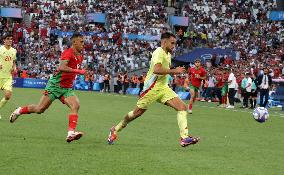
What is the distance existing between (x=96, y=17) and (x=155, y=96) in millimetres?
51919

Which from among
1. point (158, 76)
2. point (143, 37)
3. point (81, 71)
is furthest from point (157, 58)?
point (143, 37)

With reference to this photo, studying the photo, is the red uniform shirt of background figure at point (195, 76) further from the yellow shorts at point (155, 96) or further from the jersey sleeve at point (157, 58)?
the jersey sleeve at point (157, 58)

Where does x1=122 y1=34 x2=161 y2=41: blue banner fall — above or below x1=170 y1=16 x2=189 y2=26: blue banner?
below

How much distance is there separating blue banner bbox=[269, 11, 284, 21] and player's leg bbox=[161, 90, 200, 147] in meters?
52.1

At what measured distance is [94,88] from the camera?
183ft

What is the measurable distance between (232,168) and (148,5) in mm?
59213

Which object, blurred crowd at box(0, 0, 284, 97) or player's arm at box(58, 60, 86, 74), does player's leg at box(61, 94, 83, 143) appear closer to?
player's arm at box(58, 60, 86, 74)

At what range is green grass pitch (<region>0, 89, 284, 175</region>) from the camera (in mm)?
9718

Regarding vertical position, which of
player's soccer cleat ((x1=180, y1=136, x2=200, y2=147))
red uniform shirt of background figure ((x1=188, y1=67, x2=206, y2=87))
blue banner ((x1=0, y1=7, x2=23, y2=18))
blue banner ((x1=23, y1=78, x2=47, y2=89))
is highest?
blue banner ((x1=0, y1=7, x2=23, y2=18))

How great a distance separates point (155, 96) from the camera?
13.4 meters

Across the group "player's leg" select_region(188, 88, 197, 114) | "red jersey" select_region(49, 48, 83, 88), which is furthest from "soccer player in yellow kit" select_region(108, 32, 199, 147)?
"player's leg" select_region(188, 88, 197, 114)

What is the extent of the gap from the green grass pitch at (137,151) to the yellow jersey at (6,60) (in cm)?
126

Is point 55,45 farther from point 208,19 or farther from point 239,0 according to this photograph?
point 239,0

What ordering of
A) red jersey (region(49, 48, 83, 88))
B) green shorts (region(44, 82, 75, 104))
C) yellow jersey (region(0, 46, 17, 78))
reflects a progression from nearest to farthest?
red jersey (region(49, 48, 83, 88))
green shorts (region(44, 82, 75, 104))
yellow jersey (region(0, 46, 17, 78))
